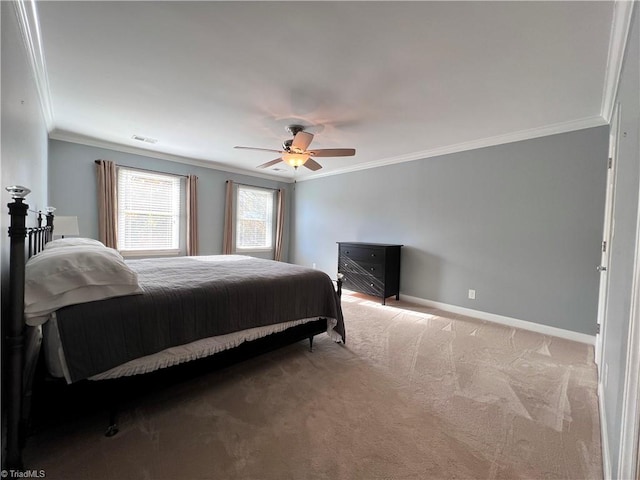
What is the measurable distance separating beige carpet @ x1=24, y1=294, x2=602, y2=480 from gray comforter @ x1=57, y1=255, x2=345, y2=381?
43 cm

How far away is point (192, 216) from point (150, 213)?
0.65 metres

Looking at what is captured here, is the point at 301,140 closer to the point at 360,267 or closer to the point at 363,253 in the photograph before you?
the point at 363,253

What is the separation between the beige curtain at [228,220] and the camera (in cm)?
554

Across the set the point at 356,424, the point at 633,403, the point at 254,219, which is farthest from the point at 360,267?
the point at 633,403

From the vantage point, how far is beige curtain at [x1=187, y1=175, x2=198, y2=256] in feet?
16.4

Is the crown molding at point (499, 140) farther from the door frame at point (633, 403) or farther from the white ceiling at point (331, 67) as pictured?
the door frame at point (633, 403)

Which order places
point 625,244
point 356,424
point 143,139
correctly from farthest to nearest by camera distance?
point 143,139 → point 356,424 → point 625,244

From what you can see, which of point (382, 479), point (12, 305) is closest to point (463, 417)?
point (382, 479)

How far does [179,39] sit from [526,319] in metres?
4.45

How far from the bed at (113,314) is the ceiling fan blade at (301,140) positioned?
4.73 ft

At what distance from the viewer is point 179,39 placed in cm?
189

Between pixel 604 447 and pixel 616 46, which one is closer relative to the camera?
pixel 604 447

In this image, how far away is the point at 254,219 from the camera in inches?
243

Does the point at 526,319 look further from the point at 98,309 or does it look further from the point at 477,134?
the point at 98,309
